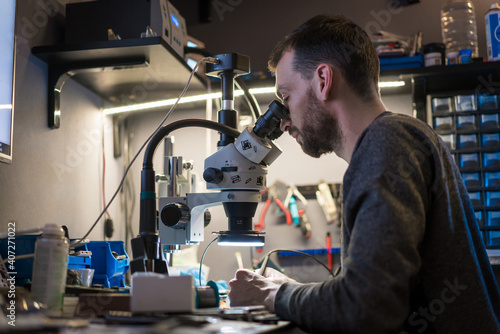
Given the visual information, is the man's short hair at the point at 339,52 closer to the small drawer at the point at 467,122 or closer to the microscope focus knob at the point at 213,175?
the microscope focus knob at the point at 213,175

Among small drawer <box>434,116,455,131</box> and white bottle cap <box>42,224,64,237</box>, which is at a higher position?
small drawer <box>434,116,455,131</box>

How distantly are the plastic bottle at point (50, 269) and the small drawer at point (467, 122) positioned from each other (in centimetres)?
178

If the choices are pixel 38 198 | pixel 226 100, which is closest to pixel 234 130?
pixel 226 100

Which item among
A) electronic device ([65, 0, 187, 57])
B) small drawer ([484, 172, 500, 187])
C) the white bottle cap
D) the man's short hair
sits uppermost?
Result: electronic device ([65, 0, 187, 57])

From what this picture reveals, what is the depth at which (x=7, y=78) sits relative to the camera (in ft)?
4.86

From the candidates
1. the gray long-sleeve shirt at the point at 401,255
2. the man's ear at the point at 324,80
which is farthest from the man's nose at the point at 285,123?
the gray long-sleeve shirt at the point at 401,255

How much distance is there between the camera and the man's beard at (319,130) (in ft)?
4.61

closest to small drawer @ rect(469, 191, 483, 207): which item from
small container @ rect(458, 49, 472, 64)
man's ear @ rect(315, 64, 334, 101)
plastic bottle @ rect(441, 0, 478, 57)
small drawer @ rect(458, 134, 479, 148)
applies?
small drawer @ rect(458, 134, 479, 148)

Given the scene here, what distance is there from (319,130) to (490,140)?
1.16 meters

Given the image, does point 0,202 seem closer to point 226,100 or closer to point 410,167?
point 226,100

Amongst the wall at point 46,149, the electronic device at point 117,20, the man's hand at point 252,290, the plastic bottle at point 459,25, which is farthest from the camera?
the plastic bottle at point 459,25

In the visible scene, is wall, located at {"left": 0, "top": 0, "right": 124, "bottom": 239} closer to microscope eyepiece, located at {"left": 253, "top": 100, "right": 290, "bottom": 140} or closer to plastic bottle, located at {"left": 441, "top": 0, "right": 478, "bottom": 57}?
microscope eyepiece, located at {"left": 253, "top": 100, "right": 290, "bottom": 140}

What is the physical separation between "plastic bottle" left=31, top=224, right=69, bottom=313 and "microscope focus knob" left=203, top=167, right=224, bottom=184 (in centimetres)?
48

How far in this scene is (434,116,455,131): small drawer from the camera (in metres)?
2.31
